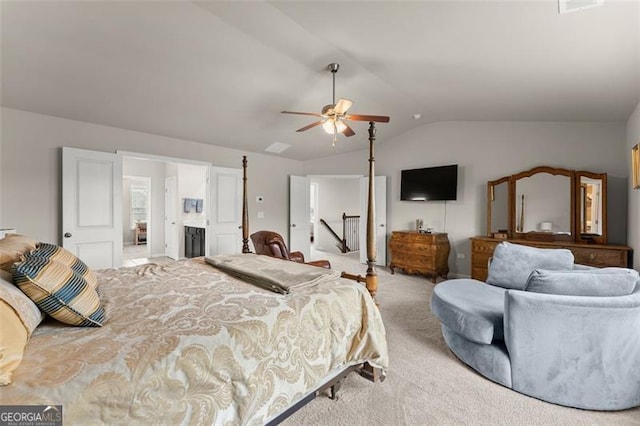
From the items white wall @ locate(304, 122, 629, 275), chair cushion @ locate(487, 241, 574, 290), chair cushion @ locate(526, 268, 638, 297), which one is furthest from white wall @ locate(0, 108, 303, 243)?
chair cushion @ locate(526, 268, 638, 297)

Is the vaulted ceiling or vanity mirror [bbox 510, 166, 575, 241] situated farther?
vanity mirror [bbox 510, 166, 575, 241]

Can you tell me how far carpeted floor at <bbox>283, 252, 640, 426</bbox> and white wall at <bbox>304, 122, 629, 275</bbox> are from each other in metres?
3.08

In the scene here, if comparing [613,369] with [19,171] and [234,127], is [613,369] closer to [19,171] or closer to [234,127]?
[234,127]

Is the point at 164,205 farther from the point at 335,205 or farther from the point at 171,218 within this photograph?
the point at 335,205

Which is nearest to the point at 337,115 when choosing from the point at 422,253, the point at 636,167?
the point at 422,253

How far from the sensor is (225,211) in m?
5.51

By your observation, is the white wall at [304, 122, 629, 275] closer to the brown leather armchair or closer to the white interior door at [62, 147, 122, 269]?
the brown leather armchair

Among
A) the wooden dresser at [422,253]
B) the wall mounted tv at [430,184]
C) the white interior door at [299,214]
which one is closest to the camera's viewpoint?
the wooden dresser at [422,253]

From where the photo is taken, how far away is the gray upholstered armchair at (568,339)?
72.4 inches

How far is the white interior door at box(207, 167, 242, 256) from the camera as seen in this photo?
5297mm

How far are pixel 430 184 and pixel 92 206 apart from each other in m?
5.37

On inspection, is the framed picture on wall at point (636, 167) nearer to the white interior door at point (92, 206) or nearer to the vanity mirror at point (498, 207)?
the vanity mirror at point (498, 207)

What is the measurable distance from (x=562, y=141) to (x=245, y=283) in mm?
4955

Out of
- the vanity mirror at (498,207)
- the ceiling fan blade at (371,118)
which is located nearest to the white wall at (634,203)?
the vanity mirror at (498,207)
